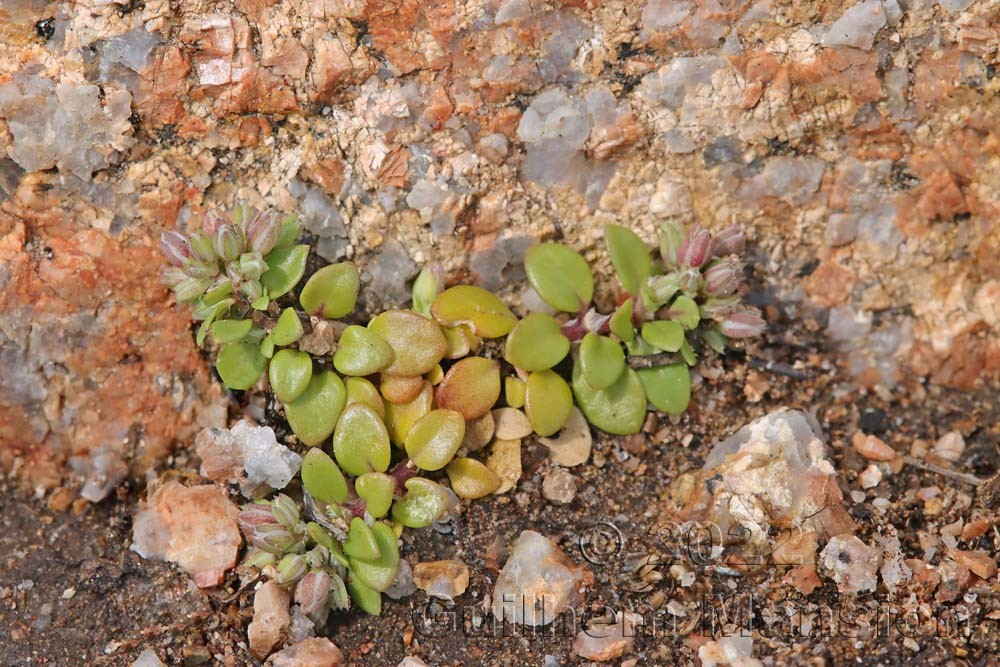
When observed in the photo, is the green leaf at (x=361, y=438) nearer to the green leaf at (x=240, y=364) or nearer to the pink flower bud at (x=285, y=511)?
the pink flower bud at (x=285, y=511)

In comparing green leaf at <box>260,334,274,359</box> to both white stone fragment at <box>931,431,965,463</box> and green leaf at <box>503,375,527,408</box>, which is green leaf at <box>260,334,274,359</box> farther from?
white stone fragment at <box>931,431,965,463</box>

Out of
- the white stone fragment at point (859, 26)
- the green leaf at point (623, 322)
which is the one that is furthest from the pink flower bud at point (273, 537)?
the white stone fragment at point (859, 26)

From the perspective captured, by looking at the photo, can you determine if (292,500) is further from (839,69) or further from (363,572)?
(839,69)

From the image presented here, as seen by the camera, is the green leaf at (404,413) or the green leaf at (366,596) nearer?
the green leaf at (366,596)

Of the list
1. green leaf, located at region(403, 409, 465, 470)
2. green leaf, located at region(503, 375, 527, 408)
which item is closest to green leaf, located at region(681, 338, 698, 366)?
green leaf, located at region(503, 375, 527, 408)

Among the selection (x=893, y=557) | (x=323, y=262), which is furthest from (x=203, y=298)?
(x=893, y=557)

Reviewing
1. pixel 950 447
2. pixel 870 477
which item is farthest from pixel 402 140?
pixel 950 447

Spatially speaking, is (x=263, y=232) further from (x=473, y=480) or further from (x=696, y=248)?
(x=696, y=248)

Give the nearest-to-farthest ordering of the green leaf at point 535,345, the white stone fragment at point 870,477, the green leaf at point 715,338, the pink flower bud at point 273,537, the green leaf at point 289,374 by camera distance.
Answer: the pink flower bud at point 273,537
the green leaf at point 289,374
the green leaf at point 535,345
the white stone fragment at point 870,477
the green leaf at point 715,338
